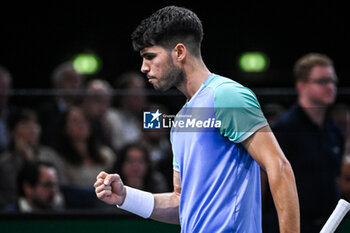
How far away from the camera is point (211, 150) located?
270cm

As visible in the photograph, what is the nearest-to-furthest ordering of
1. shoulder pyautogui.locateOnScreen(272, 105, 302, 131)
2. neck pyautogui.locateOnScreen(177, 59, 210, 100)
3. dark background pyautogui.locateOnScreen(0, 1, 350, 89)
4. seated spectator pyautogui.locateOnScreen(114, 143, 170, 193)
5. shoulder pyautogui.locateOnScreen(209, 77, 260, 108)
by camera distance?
shoulder pyautogui.locateOnScreen(209, 77, 260, 108) < neck pyautogui.locateOnScreen(177, 59, 210, 100) < shoulder pyautogui.locateOnScreen(272, 105, 302, 131) < seated spectator pyautogui.locateOnScreen(114, 143, 170, 193) < dark background pyautogui.locateOnScreen(0, 1, 350, 89)

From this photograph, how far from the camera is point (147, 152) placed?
15.4 feet

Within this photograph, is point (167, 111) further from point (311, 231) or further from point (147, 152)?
point (311, 231)

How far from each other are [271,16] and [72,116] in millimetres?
5379

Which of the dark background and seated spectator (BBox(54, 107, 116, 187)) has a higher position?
the dark background

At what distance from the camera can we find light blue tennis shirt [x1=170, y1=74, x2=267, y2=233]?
2.61 meters

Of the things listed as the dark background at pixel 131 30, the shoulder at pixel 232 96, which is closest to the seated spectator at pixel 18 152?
the shoulder at pixel 232 96

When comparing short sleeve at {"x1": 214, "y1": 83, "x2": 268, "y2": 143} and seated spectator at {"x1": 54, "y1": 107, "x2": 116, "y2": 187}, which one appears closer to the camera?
short sleeve at {"x1": 214, "y1": 83, "x2": 268, "y2": 143}

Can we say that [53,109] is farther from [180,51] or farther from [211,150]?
[211,150]

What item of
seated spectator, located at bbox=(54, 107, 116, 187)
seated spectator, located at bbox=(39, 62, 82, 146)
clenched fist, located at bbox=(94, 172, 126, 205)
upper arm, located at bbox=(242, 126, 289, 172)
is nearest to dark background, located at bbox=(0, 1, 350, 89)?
seated spectator, located at bbox=(39, 62, 82, 146)

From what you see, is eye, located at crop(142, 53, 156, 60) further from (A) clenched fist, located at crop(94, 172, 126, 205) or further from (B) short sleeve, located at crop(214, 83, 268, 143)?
(A) clenched fist, located at crop(94, 172, 126, 205)

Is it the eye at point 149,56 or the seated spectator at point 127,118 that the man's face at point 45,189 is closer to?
the seated spectator at point 127,118

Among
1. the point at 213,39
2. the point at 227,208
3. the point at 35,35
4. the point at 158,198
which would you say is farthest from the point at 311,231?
A: the point at 35,35

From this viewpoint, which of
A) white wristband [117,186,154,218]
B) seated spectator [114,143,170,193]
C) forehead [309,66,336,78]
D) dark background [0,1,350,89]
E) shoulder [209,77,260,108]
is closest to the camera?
shoulder [209,77,260,108]
